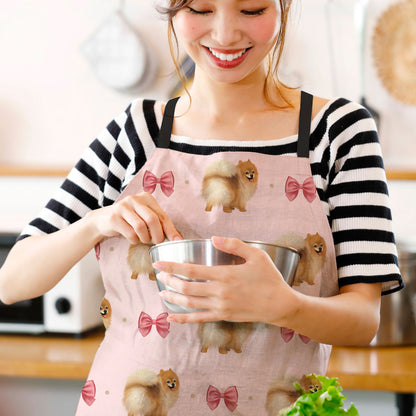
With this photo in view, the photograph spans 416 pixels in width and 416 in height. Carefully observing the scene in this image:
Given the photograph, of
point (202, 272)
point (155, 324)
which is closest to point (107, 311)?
point (155, 324)

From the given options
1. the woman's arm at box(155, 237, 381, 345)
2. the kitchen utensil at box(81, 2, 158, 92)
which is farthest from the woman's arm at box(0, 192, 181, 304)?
the kitchen utensil at box(81, 2, 158, 92)

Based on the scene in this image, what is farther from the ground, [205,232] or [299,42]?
[299,42]

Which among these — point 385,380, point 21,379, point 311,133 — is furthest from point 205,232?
point 21,379

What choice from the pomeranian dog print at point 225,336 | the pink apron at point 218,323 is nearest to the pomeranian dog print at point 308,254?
the pink apron at point 218,323

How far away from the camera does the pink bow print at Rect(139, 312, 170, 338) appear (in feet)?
3.40

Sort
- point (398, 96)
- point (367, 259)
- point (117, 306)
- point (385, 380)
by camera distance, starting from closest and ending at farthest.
Result: 1. point (367, 259)
2. point (117, 306)
3. point (385, 380)
4. point (398, 96)

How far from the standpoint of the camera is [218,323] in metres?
1.02

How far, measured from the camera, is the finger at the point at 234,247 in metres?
0.84

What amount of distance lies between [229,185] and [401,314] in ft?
3.14

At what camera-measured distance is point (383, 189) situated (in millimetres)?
998

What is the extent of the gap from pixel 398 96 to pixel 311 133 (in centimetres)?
121

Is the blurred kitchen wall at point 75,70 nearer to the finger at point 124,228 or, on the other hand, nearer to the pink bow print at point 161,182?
the pink bow print at point 161,182

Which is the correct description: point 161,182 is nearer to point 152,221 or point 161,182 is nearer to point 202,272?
point 152,221

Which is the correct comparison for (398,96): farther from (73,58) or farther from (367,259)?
(367,259)
